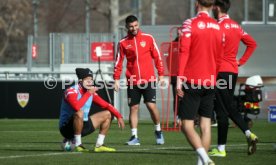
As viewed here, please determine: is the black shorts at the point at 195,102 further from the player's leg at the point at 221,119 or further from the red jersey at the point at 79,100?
the red jersey at the point at 79,100

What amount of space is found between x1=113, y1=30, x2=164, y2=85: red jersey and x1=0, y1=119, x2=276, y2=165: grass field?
1188 millimetres

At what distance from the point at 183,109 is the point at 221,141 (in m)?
2.53

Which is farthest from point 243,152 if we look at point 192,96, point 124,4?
point 124,4

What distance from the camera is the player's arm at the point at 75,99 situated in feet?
52.0

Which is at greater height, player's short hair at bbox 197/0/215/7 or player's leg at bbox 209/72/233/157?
player's short hair at bbox 197/0/215/7

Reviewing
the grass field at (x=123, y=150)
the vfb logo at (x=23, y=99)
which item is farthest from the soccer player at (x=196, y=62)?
the vfb logo at (x=23, y=99)

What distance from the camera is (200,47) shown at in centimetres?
1273

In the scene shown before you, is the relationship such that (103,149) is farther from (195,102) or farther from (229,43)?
(195,102)

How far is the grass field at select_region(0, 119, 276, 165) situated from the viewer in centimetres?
1415

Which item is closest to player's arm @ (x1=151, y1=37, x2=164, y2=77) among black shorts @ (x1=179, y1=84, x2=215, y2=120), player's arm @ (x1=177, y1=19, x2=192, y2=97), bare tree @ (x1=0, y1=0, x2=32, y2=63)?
black shorts @ (x1=179, y1=84, x2=215, y2=120)

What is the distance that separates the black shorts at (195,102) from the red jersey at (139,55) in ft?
17.2

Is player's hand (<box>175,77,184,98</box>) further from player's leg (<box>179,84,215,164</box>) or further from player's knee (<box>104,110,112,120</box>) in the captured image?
player's knee (<box>104,110,112,120</box>)

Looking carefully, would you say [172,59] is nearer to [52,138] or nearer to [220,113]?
[52,138]

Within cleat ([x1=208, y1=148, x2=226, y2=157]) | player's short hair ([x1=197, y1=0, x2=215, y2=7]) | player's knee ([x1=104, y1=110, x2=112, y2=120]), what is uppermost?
player's short hair ([x1=197, y1=0, x2=215, y2=7])
